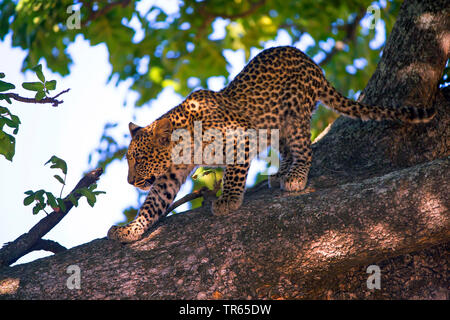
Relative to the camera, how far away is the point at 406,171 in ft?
14.3

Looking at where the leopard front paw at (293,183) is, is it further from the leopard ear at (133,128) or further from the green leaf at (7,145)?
the green leaf at (7,145)

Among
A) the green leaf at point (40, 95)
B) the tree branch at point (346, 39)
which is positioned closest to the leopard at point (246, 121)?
the green leaf at point (40, 95)

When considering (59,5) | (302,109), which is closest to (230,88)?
(302,109)

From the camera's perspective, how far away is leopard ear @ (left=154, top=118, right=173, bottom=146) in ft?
18.8

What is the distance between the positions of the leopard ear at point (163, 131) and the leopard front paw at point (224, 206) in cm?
107

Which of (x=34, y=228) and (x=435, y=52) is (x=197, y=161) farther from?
(x=435, y=52)

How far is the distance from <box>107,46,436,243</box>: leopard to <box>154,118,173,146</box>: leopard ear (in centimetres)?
1

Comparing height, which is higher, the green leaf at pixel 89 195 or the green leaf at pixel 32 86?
the green leaf at pixel 32 86

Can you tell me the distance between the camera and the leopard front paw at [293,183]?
214 inches

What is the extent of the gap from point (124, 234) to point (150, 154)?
1.16 meters

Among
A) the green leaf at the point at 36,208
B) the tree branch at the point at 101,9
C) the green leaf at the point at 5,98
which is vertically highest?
the tree branch at the point at 101,9

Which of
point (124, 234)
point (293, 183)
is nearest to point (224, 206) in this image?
point (293, 183)

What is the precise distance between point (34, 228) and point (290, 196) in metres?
2.58

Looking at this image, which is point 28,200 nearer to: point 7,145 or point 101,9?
point 7,145
